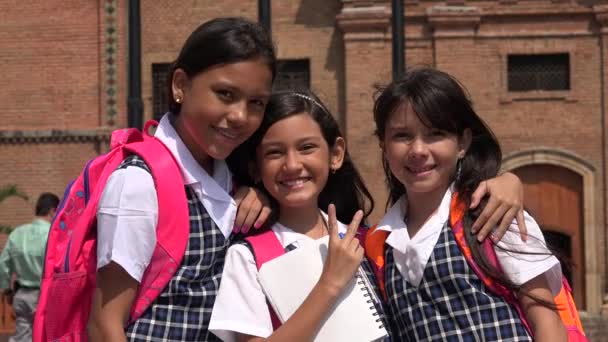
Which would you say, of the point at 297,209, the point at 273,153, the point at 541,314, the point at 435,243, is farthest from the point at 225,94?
the point at 541,314

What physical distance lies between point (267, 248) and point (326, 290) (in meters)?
0.29

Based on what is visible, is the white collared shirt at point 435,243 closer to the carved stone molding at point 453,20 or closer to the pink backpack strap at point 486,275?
the pink backpack strap at point 486,275

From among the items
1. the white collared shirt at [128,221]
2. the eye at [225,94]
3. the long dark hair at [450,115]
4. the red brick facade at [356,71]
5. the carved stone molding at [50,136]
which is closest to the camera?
the white collared shirt at [128,221]

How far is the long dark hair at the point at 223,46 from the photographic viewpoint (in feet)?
10.1

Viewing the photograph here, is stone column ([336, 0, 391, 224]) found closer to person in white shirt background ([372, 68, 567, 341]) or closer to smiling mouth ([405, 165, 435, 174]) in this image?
person in white shirt background ([372, 68, 567, 341])

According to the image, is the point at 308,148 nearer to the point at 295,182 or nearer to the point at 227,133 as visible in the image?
the point at 295,182

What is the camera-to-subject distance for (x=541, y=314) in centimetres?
295

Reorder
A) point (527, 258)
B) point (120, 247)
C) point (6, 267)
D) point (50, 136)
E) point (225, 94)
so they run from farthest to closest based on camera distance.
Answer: point (50, 136) < point (6, 267) < point (225, 94) < point (527, 258) < point (120, 247)

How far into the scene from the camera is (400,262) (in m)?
3.17

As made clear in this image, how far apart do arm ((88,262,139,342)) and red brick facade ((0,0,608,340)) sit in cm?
1406

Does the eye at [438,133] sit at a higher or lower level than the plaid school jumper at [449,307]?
higher

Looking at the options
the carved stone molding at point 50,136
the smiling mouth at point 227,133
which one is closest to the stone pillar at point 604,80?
the carved stone molding at point 50,136

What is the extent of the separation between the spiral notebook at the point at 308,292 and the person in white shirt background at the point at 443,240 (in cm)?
16

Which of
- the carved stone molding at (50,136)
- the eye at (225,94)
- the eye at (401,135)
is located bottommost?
the carved stone molding at (50,136)
